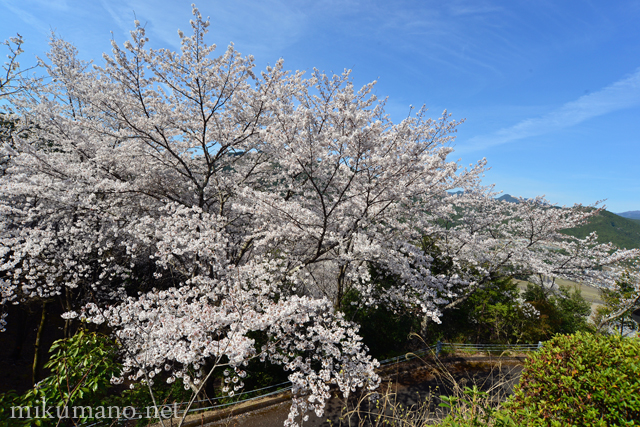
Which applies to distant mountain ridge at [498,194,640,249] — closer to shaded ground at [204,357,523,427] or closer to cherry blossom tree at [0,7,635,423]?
shaded ground at [204,357,523,427]

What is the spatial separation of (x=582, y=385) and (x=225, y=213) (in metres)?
9.92

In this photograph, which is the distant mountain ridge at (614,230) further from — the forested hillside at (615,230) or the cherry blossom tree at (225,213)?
the cherry blossom tree at (225,213)

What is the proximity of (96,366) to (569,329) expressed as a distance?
18.1 meters

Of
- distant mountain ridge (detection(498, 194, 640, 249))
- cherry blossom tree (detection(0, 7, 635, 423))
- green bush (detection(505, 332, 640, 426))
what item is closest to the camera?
green bush (detection(505, 332, 640, 426))

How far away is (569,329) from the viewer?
42.3ft

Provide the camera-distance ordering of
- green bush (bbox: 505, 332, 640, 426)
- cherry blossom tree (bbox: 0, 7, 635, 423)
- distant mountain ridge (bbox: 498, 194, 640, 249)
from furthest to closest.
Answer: distant mountain ridge (bbox: 498, 194, 640, 249) < cherry blossom tree (bbox: 0, 7, 635, 423) < green bush (bbox: 505, 332, 640, 426)

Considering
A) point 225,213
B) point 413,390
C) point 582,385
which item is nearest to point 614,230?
point 413,390

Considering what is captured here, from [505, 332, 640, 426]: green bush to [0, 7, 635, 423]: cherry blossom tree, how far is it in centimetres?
241

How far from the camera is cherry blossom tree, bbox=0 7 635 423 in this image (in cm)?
564

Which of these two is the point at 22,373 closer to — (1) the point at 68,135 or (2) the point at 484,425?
(1) the point at 68,135

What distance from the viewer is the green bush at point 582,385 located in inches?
117

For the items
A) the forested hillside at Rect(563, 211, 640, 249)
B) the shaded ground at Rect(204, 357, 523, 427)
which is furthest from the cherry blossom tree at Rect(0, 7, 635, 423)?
the forested hillside at Rect(563, 211, 640, 249)

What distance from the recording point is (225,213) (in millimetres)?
10117

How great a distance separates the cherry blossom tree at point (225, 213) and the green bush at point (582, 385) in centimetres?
241
